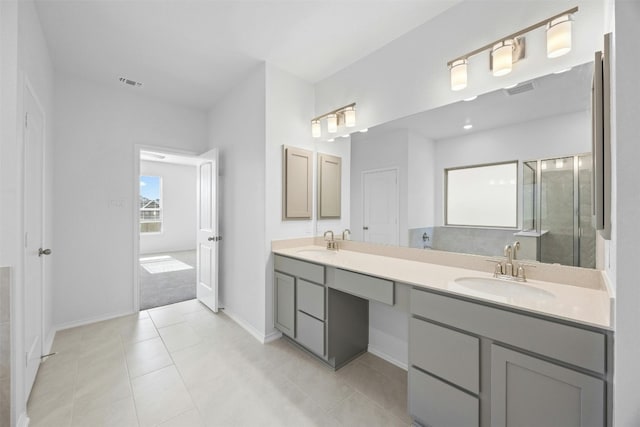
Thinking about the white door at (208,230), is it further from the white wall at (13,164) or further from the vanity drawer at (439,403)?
the vanity drawer at (439,403)

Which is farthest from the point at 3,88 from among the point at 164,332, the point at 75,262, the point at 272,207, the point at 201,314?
the point at 201,314

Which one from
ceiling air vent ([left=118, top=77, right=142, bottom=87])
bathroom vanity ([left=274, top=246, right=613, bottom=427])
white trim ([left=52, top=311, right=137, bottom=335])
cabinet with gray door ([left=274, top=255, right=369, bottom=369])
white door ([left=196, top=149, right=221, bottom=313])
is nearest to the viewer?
bathroom vanity ([left=274, top=246, right=613, bottom=427])

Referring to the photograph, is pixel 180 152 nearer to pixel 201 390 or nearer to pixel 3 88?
pixel 3 88

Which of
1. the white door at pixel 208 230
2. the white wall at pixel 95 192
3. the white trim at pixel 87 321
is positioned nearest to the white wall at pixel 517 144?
the white door at pixel 208 230

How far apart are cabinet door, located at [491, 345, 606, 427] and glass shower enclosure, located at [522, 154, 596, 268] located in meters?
0.68

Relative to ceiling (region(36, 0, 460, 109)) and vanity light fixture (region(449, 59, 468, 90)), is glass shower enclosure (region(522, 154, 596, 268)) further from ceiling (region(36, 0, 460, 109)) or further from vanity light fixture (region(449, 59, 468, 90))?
ceiling (region(36, 0, 460, 109))

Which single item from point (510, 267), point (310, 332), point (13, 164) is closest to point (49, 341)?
point (13, 164)

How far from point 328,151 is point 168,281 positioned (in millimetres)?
3785

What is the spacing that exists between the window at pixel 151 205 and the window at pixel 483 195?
7902 mm

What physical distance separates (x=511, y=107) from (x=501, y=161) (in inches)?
13.0

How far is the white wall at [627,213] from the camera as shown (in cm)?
88

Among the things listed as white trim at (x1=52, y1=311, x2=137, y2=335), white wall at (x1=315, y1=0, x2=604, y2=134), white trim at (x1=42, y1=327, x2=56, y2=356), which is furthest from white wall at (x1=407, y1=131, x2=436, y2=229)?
white trim at (x1=52, y1=311, x2=137, y2=335)

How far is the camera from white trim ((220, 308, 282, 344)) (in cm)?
257

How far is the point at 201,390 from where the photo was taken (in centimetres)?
188
